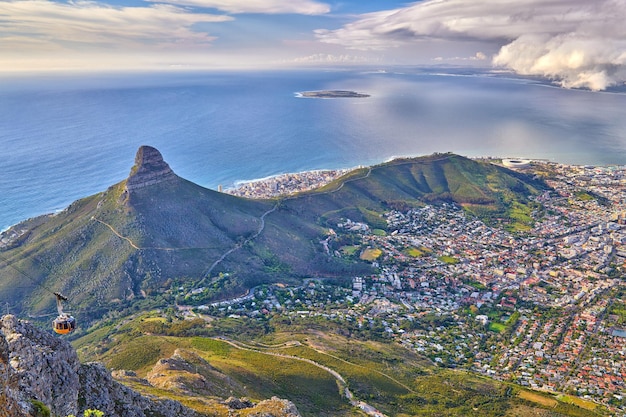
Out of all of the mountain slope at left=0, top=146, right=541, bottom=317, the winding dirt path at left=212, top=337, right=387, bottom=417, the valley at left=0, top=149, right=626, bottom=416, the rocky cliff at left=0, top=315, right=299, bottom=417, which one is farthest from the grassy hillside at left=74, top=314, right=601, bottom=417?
the rocky cliff at left=0, top=315, right=299, bottom=417

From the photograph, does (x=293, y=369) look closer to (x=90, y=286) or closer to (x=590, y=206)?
(x=90, y=286)

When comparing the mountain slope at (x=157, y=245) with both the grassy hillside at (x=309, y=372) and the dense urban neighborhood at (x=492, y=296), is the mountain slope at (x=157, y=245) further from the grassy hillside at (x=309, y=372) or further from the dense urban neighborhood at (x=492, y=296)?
the grassy hillside at (x=309, y=372)

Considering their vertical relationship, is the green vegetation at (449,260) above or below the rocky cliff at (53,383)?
below

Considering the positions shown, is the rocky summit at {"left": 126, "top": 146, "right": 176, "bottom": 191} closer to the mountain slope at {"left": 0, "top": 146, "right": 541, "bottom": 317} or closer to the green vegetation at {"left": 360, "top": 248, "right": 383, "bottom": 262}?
the mountain slope at {"left": 0, "top": 146, "right": 541, "bottom": 317}

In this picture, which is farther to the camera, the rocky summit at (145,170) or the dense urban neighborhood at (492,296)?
the rocky summit at (145,170)

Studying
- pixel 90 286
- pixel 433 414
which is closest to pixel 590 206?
pixel 433 414

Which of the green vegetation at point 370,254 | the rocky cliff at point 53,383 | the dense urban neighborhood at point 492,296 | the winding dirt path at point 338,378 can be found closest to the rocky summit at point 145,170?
the dense urban neighborhood at point 492,296

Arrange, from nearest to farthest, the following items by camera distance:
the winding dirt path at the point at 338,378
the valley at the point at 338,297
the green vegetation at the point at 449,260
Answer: the winding dirt path at the point at 338,378, the valley at the point at 338,297, the green vegetation at the point at 449,260
